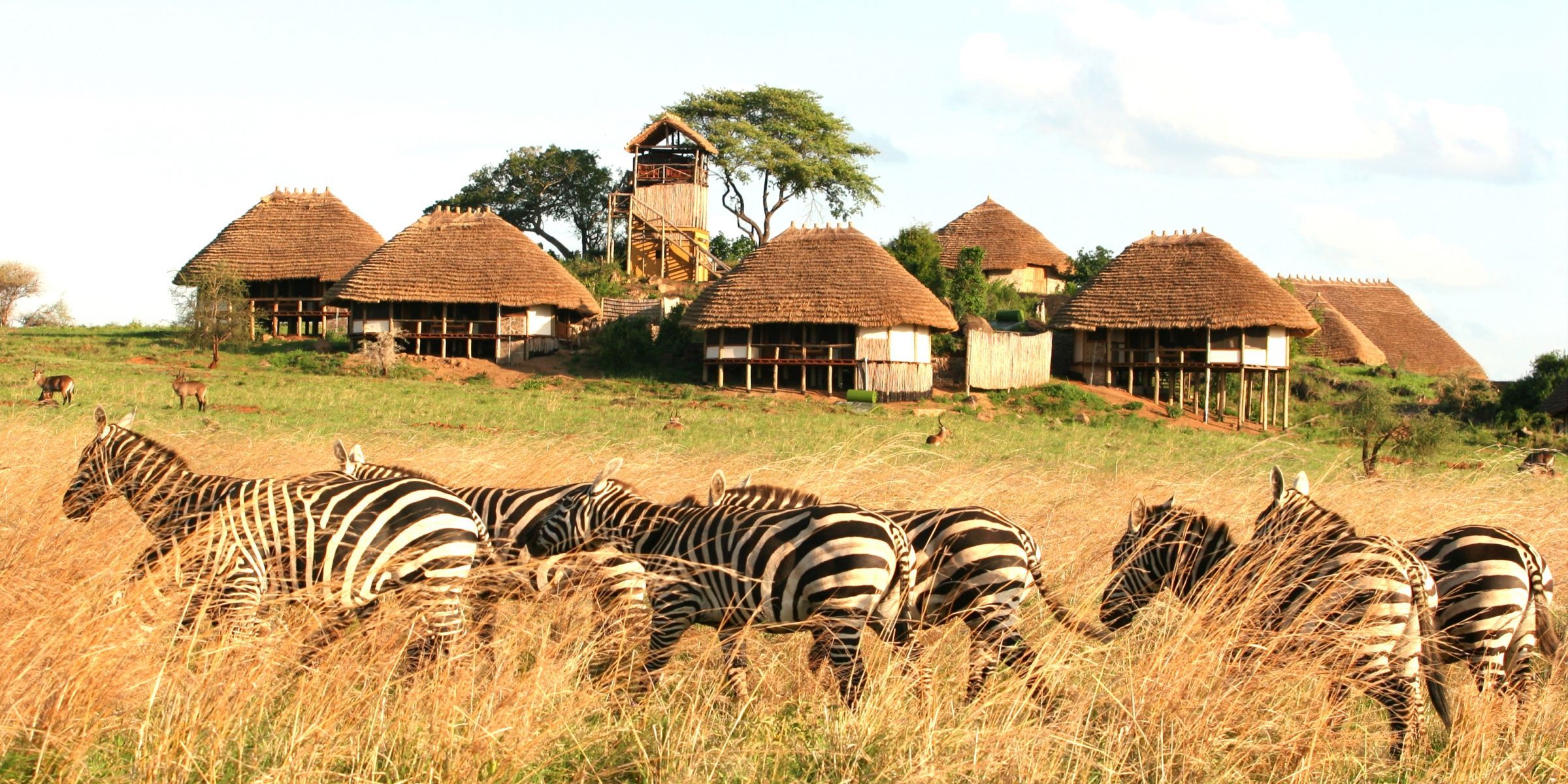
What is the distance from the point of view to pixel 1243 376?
33.2 metres

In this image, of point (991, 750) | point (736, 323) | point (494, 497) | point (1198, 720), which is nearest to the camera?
point (991, 750)

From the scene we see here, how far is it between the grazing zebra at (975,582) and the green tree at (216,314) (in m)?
27.2

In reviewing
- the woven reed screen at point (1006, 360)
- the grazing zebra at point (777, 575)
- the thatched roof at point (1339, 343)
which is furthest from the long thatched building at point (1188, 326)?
the grazing zebra at point (777, 575)

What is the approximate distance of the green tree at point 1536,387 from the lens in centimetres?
3519

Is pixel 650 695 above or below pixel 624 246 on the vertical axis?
below

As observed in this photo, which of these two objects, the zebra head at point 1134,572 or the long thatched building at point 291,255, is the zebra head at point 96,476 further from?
the long thatched building at point 291,255

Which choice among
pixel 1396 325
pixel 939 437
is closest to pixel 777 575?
pixel 939 437

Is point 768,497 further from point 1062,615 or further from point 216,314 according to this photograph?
point 216,314

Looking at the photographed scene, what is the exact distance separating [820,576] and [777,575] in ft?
0.70

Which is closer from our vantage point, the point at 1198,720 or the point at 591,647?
the point at 1198,720

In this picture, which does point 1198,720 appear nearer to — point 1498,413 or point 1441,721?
point 1441,721

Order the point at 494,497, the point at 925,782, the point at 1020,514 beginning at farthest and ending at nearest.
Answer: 1. the point at 1020,514
2. the point at 494,497
3. the point at 925,782

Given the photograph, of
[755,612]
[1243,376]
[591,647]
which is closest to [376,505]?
[591,647]

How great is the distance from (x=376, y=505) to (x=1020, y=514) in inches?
188
